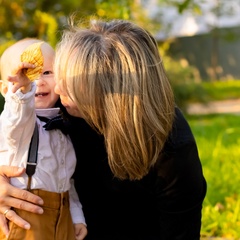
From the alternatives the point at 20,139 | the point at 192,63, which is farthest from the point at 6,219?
the point at 192,63

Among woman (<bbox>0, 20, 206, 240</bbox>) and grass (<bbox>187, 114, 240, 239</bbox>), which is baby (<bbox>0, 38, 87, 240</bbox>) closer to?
woman (<bbox>0, 20, 206, 240</bbox>)

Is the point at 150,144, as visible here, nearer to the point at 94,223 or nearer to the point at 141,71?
the point at 141,71

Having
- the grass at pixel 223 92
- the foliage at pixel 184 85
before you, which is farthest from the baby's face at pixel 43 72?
the grass at pixel 223 92

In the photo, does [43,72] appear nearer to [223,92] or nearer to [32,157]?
[32,157]

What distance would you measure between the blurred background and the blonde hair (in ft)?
1.74

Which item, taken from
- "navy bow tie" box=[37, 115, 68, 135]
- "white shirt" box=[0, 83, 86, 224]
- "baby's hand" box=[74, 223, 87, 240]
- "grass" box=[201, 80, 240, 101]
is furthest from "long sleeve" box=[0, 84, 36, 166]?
"grass" box=[201, 80, 240, 101]

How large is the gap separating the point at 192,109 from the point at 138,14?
2748 mm

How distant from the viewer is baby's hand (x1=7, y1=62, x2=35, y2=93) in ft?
5.61

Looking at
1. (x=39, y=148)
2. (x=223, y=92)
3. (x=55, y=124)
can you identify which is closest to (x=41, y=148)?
(x=39, y=148)

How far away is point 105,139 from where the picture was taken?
2.03 metres

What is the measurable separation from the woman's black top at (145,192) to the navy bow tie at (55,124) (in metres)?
0.05

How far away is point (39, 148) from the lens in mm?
1969

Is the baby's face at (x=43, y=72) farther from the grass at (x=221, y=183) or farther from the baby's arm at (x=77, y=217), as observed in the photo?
the grass at (x=221, y=183)

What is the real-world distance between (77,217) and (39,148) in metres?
0.37
